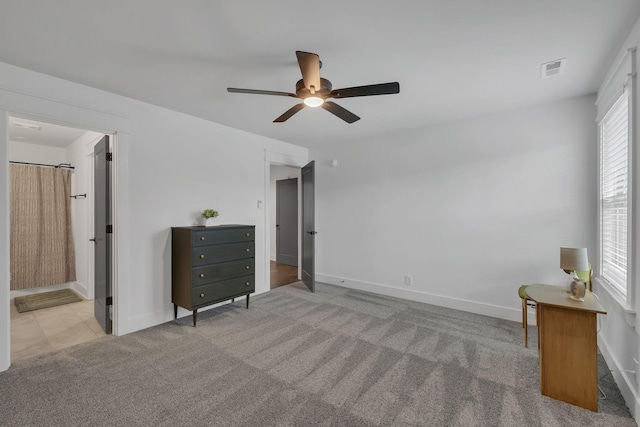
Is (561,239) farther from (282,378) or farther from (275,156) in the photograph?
(275,156)

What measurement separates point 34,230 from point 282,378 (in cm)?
461

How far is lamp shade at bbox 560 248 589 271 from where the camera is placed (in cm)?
223

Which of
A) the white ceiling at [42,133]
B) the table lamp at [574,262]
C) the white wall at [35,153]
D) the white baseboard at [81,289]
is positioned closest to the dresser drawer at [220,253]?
the white ceiling at [42,133]

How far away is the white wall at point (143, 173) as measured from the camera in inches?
94.2

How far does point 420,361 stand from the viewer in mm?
2479

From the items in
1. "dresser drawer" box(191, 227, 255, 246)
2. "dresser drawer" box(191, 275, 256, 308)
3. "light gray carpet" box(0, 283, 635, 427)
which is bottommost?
"light gray carpet" box(0, 283, 635, 427)

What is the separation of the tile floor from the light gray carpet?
237 mm

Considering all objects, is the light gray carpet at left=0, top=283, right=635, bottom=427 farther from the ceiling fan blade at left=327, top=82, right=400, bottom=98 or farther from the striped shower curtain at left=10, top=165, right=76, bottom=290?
the striped shower curtain at left=10, top=165, right=76, bottom=290

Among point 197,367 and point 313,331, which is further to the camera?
point 313,331

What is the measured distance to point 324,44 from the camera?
80.5 inches

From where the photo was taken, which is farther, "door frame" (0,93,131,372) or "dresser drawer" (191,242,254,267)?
"dresser drawer" (191,242,254,267)

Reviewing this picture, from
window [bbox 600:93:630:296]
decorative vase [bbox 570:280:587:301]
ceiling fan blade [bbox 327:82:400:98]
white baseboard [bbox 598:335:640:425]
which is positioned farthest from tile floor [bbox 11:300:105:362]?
window [bbox 600:93:630:296]

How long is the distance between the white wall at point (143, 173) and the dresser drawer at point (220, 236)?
0.47 m

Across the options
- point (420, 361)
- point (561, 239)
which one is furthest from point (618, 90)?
point (420, 361)
